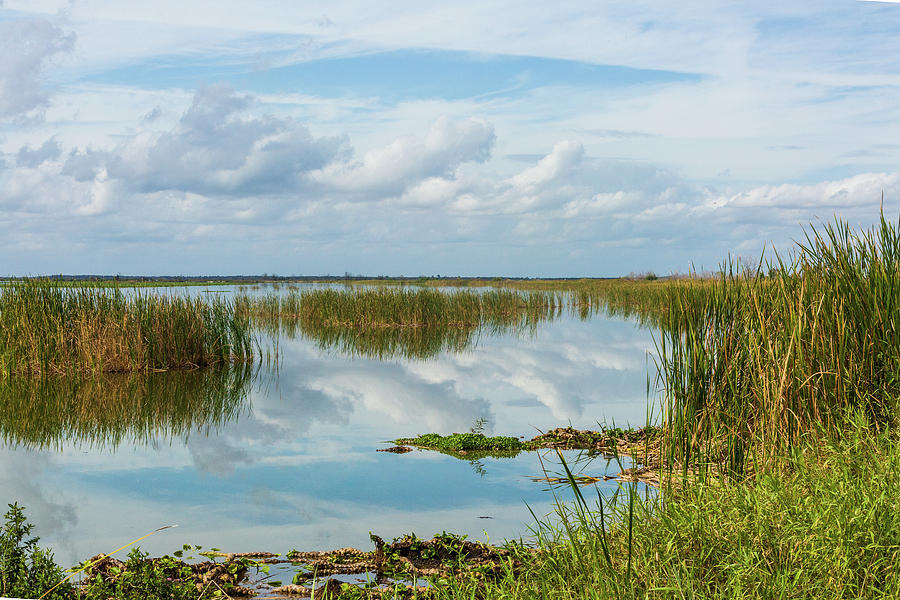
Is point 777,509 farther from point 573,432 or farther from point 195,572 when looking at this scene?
point 573,432

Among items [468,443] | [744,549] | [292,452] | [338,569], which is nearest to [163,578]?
[338,569]

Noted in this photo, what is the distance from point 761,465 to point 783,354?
98cm

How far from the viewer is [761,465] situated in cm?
574

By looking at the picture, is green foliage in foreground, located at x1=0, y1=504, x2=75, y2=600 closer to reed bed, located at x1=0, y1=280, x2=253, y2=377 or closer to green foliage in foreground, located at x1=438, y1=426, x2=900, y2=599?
green foliage in foreground, located at x1=438, y1=426, x2=900, y2=599

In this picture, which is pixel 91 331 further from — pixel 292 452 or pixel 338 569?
pixel 338 569

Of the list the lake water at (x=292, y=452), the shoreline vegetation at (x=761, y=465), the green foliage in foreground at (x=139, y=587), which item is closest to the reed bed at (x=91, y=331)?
the lake water at (x=292, y=452)

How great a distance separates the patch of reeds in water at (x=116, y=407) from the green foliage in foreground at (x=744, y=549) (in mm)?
6998

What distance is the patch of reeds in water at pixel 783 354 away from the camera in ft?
19.5

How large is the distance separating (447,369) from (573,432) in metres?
6.22

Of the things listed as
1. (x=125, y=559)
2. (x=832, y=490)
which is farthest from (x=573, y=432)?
(x=125, y=559)

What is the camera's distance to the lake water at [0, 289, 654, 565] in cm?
615

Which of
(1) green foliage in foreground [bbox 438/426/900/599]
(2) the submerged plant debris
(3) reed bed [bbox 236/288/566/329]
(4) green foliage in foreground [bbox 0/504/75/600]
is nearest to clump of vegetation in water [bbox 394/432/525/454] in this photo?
(2) the submerged plant debris

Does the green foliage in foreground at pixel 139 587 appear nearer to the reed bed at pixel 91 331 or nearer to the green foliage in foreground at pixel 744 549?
the green foliage in foreground at pixel 744 549

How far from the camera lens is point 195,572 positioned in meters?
4.88
